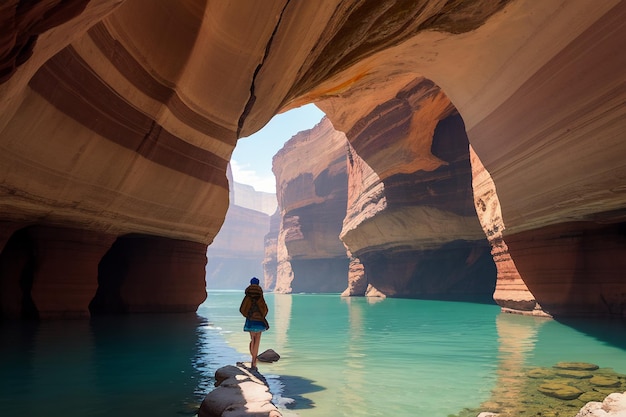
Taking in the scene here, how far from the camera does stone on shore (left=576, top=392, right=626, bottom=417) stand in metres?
2.82

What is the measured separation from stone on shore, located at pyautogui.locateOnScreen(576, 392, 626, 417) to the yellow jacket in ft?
10.9

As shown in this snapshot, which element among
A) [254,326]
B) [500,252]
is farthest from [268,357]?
[500,252]

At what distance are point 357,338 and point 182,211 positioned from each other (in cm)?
485

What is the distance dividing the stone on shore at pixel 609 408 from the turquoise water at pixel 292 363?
916 millimetres

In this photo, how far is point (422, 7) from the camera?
823 cm

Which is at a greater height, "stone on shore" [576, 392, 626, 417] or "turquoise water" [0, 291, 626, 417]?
"stone on shore" [576, 392, 626, 417]

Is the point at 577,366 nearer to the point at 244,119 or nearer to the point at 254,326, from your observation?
the point at 254,326

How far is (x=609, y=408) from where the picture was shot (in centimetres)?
297

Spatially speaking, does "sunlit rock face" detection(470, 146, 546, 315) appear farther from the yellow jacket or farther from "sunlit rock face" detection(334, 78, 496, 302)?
the yellow jacket

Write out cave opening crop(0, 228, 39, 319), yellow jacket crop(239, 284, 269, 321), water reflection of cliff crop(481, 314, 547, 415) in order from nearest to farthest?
1. water reflection of cliff crop(481, 314, 547, 415)
2. yellow jacket crop(239, 284, 269, 321)
3. cave opening crop(0, 228, 39, 319)

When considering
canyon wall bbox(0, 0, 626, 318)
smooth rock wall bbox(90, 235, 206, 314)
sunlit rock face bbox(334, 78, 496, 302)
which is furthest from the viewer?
sunlit rock face bbox(334, 78, 496, 302)

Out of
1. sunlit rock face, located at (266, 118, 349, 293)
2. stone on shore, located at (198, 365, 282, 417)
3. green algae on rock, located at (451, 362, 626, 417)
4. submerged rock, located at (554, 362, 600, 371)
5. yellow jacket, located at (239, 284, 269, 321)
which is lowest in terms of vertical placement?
green algae on rock, located at (451, 362, 626, 417)

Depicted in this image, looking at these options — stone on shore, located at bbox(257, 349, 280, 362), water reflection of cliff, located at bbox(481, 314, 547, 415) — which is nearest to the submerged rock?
water reflection of cliff, located at bbox(481, 314, 547, 415)

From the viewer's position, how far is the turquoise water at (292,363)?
3.69 m
